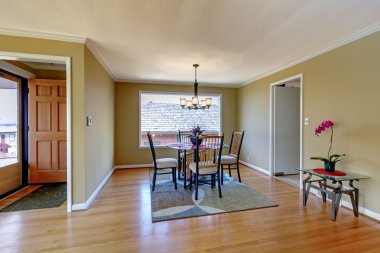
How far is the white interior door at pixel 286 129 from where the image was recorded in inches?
168

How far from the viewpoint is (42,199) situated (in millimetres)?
2941

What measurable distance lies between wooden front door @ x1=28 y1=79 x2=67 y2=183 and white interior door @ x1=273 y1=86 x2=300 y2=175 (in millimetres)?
4538

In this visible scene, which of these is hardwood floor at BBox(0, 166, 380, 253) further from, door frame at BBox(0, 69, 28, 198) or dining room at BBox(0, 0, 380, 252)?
door frame at BBox(0, 69, 28, 198)

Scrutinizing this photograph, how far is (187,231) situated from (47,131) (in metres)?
3.30

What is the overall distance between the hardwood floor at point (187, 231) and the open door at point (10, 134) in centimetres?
102

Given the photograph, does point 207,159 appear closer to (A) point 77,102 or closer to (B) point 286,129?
(A) point 77,102

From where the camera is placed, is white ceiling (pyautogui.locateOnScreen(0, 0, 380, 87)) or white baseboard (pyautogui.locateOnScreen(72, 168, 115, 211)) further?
white baseboard (pyautogui.locateOnScreen(72, 168, 115, 211))

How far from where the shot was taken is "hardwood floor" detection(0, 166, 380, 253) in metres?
1.83

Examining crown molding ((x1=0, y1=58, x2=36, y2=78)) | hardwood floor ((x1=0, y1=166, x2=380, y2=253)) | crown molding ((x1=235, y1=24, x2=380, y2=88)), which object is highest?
crown molding ((x1=235, y1=24, x2=380, y2=88))

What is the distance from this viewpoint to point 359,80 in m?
2.50

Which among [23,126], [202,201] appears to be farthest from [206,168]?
[23,126]

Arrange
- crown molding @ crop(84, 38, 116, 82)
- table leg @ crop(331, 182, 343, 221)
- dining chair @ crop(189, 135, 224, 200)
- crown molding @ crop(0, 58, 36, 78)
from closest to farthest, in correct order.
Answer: table leg @ crop(331, 182, 343, 221), crown molding @ crop(84, 38, 116, 82), crown molding @ crop(0, 58, 36, 78), dining chair @ crop(189, 135, 224, 200)

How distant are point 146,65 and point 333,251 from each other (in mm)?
3848

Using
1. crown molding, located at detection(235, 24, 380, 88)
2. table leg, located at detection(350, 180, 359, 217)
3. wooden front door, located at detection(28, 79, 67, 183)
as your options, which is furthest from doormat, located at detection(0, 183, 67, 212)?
crown molding, located at detection(235, 24, 380, 88)
